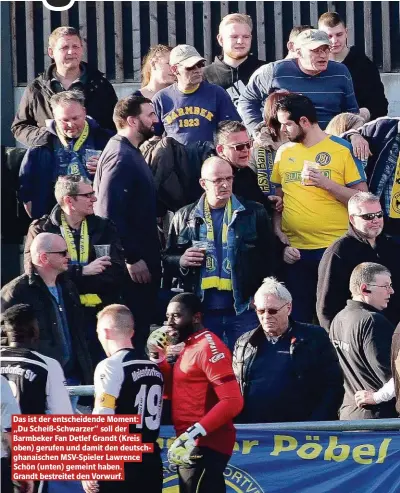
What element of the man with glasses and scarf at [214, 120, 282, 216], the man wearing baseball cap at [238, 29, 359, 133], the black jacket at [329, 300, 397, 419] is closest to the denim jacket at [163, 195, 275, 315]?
the man with glasses and scarf at [214, 120, 282, 216]

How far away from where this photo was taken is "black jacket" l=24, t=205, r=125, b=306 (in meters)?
10.2

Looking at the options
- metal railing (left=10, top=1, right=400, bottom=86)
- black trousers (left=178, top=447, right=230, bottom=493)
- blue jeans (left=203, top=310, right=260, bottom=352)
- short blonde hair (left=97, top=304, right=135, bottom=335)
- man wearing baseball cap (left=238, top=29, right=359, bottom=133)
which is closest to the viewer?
black trousers (left=178, top=447, right=230, bottom=493)

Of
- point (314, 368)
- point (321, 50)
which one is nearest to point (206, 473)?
point (314, 368)

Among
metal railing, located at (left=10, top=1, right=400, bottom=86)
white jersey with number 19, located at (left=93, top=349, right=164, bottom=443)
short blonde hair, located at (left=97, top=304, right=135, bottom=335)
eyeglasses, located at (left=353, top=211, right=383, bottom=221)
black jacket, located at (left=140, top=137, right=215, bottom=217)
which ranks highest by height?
metal railing, located at (left=10, top=1, right=400, bottom=86)

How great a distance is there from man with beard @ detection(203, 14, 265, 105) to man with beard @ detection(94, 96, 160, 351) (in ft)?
6.24

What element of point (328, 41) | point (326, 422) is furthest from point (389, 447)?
point (328, 41)

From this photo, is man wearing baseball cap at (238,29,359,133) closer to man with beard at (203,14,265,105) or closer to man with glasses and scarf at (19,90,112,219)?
man with beard at (203,14,265,105)

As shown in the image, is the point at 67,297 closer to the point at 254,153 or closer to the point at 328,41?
the point at 254,153

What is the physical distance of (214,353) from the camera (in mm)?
8703

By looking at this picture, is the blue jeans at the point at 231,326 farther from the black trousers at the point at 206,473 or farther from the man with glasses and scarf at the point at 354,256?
the black trousers at the point at 206,473

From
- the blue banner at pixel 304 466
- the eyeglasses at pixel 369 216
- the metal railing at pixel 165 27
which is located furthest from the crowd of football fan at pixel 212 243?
the metal railing at pixel 165 27

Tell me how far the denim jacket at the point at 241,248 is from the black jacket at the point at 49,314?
35.1 inches

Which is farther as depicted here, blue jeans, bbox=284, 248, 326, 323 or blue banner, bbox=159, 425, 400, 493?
blue jeans, bbox=284, 248, 326, 323

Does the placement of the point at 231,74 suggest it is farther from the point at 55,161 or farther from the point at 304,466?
the point at 304,466
